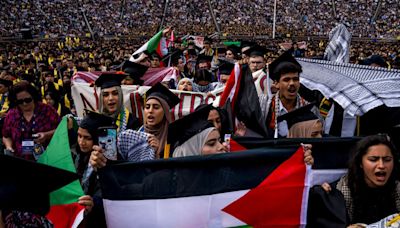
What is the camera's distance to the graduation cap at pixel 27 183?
273 centimetres

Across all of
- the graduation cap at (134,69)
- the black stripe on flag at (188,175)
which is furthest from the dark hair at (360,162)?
the graduation cap at (134,69)

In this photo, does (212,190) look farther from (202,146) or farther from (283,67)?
(283,67)

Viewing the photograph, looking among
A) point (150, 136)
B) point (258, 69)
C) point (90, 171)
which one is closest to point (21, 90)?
point (150, 136)

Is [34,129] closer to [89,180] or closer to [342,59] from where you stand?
[89,180]

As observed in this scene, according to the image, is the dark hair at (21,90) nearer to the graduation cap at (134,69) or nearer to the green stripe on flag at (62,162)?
the green stripe on flag at (62,162)

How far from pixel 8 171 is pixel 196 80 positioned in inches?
232

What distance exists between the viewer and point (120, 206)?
3549 mm

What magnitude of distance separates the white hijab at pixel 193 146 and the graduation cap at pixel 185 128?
36 mm

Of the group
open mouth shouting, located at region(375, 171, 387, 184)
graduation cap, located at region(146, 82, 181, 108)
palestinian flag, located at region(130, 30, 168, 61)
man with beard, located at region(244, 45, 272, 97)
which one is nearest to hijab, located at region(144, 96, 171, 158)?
graduation cap, located at region(146, 82, 181, 108)

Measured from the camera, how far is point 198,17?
4819 cm

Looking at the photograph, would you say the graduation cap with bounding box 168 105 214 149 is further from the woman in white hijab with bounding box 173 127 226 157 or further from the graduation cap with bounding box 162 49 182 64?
the graduation cap with bounding box 162 49 182 64

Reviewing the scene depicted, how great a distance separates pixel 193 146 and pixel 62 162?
0.96 m

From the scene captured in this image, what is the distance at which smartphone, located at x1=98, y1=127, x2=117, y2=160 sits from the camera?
11.2ft

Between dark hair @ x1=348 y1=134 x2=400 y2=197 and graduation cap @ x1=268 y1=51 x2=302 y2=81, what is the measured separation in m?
1.77
